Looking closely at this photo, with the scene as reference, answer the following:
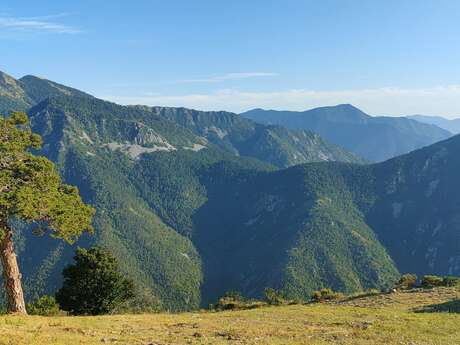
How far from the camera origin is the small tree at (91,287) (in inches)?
2542

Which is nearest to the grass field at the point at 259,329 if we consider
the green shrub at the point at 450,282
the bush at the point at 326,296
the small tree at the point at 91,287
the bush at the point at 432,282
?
the bush at the point at 326,296

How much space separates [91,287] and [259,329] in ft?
130

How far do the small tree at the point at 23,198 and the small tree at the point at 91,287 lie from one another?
28.7m

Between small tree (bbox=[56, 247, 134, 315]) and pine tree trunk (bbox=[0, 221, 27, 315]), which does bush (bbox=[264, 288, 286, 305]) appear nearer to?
small tree (bbox=[56, 247, 134, 315])

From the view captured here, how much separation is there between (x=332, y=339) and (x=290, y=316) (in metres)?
11.5

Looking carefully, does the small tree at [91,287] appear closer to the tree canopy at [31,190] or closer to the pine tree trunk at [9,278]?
the tree canopy at [31,190]

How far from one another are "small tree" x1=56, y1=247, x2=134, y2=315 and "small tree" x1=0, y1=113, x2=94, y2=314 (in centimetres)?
2869

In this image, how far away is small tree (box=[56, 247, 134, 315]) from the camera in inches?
2542

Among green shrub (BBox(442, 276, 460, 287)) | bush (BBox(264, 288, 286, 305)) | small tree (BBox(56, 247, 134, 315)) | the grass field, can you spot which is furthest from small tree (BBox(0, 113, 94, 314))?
green shrub (BBox(442, 276, 460, 287))

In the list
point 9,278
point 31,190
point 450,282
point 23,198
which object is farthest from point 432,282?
point 23,198

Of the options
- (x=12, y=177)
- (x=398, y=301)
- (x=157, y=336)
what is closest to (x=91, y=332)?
(x=157, y=336)

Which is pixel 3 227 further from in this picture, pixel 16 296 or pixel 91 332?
pixel 91 332

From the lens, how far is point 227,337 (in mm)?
28531

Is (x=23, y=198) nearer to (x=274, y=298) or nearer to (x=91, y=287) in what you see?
(x=91, y=287)
